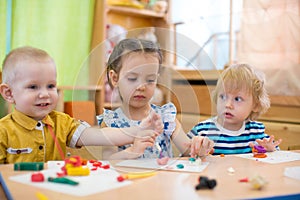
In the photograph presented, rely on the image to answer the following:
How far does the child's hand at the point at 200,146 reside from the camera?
34.3 inches

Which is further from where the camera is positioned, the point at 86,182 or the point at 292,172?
the point at 292,172

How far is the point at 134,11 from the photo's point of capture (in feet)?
8.72

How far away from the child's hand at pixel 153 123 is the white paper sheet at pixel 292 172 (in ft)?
0.89

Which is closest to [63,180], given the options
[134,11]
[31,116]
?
[31,116]

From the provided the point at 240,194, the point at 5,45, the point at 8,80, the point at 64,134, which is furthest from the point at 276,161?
the point at 5,45

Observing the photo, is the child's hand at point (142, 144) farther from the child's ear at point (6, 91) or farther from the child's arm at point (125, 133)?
the child's ear at point (6, 91)

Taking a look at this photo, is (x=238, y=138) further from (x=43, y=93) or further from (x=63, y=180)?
(x=63, y=180)

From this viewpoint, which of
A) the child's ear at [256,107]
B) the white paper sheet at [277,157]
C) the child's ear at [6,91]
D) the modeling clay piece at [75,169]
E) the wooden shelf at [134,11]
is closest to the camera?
the modeling clay piece at [75,169]

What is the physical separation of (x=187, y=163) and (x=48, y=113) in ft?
1.47

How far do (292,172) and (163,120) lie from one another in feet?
0.94

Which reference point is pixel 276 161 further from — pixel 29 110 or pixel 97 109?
pixel 29 110

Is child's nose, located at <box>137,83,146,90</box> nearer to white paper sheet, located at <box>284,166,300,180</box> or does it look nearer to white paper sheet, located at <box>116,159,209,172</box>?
white paper sheet, located at <box>116,159,209,172</box>

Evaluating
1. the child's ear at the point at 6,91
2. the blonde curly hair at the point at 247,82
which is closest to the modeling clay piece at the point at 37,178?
the child's ear at the point at 6,91

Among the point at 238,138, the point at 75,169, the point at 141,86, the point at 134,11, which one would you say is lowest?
the point at 238,138
